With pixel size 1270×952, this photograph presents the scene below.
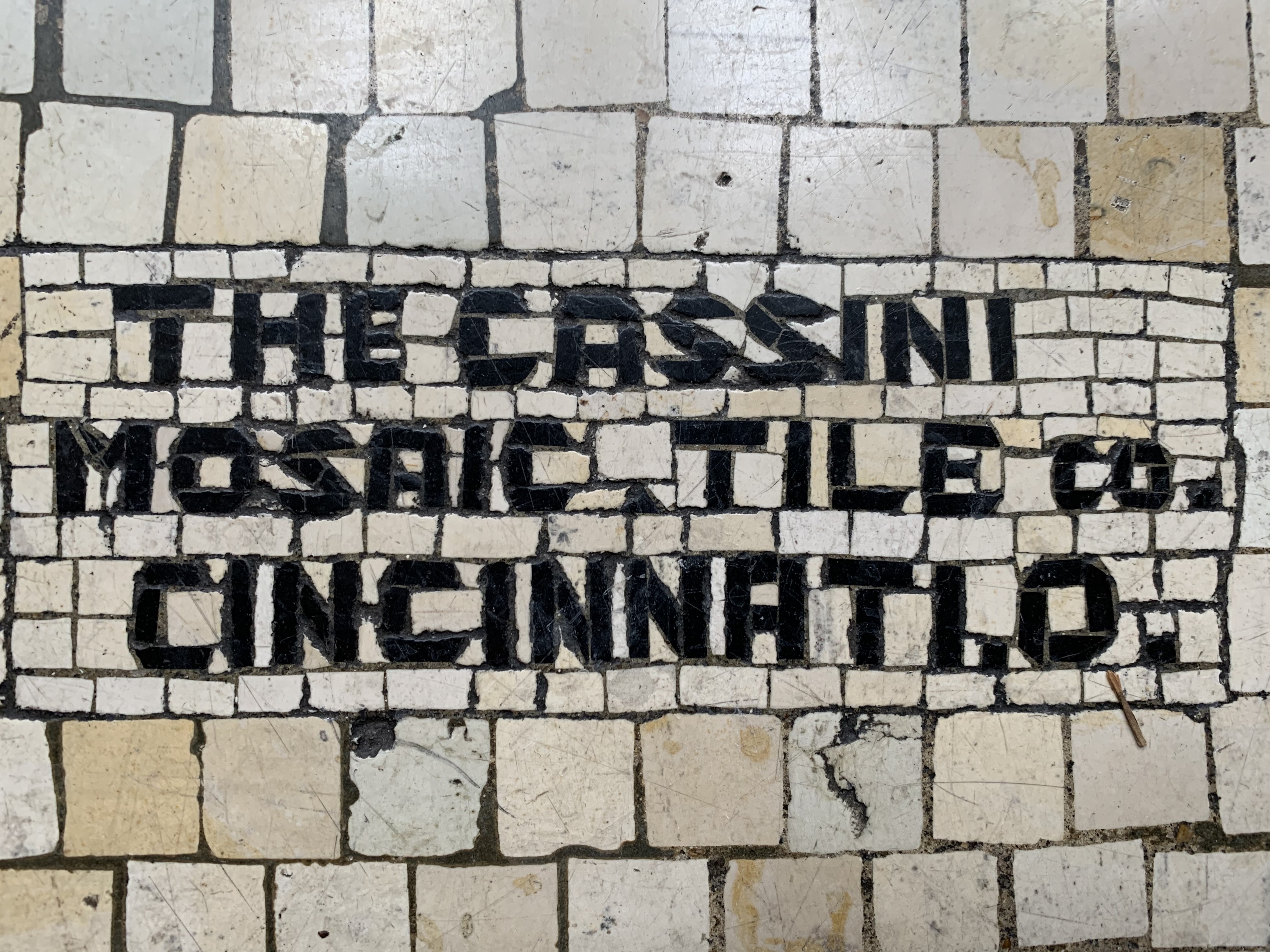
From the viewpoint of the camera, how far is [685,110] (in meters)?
2.04

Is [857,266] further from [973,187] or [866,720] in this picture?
[866,720]

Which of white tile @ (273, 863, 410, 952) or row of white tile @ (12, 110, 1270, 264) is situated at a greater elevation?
row of white tile @ (12, 110, 1270, 264)

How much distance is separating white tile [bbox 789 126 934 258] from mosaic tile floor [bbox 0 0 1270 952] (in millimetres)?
13

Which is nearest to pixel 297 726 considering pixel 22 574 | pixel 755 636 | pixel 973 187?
pixel 22 574

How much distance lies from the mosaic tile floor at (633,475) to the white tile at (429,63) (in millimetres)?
11

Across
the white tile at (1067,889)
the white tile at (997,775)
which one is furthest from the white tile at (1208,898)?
the white tile at (997,775)

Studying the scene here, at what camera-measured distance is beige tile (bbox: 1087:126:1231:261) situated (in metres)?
2.04

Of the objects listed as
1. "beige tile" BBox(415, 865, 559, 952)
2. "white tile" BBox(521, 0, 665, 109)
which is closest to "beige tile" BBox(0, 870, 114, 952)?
"beige tile" BBox(415, 865, 559, 952)

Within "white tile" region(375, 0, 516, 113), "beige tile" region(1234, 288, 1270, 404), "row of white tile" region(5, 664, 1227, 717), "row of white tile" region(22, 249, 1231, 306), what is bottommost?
"row of white tile" region(5, 664, 1227, 717)

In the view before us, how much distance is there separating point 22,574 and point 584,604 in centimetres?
142

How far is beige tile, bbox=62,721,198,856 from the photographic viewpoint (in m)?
2.00

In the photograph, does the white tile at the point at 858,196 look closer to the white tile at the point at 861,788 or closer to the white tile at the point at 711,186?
the white tile at the point at 711,186

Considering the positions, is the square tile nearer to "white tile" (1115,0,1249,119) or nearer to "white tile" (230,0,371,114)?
"white tile" (1115,0,1249,119)

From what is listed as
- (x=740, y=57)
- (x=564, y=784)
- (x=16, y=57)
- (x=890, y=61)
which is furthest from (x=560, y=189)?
(x=564, y=784)
